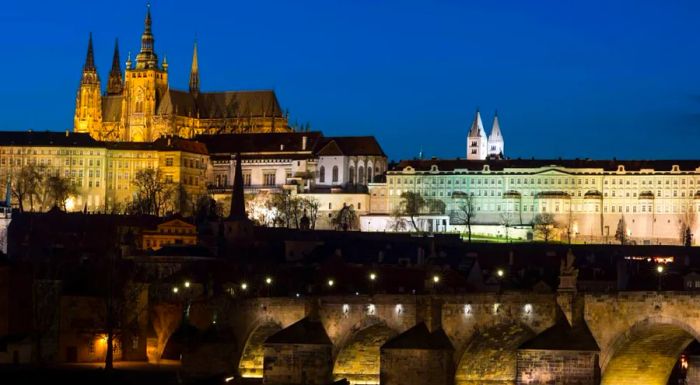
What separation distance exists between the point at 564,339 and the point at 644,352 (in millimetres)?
2469

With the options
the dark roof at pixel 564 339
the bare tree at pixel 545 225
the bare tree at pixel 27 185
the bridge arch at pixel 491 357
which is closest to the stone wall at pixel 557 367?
the dark roof at pixel 564 339

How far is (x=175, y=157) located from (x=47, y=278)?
124 m

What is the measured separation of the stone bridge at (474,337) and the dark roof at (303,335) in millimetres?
56

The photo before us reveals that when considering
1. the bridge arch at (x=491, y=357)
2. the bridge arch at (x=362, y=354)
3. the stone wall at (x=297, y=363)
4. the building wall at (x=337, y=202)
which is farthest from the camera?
the building wall at (x=337, y=202)

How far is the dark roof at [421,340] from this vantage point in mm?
55312

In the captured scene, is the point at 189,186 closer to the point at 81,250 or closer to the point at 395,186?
the point at 395,186

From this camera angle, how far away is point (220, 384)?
61031 mm

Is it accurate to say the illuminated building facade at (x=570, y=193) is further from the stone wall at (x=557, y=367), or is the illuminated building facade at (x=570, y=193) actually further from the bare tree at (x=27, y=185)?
the stone wall at (x=557, y=367)

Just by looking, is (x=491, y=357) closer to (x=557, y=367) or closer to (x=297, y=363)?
(x=297, y=363)

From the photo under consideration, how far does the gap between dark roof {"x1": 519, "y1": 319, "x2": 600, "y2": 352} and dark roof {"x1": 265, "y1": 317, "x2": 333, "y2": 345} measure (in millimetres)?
10739

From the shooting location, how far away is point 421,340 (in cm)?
5572

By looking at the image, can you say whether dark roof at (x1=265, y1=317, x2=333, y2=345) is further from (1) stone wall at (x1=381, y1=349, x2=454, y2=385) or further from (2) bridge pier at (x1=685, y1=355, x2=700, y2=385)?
(2) bridge pier at (x1=685, y1=355, x2=700, y2=385)

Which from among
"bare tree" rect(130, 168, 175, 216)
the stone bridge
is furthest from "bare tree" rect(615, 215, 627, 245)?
the stone bridge

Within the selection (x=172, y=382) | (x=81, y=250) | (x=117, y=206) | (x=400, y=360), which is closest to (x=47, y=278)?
(x=172, y=382)
